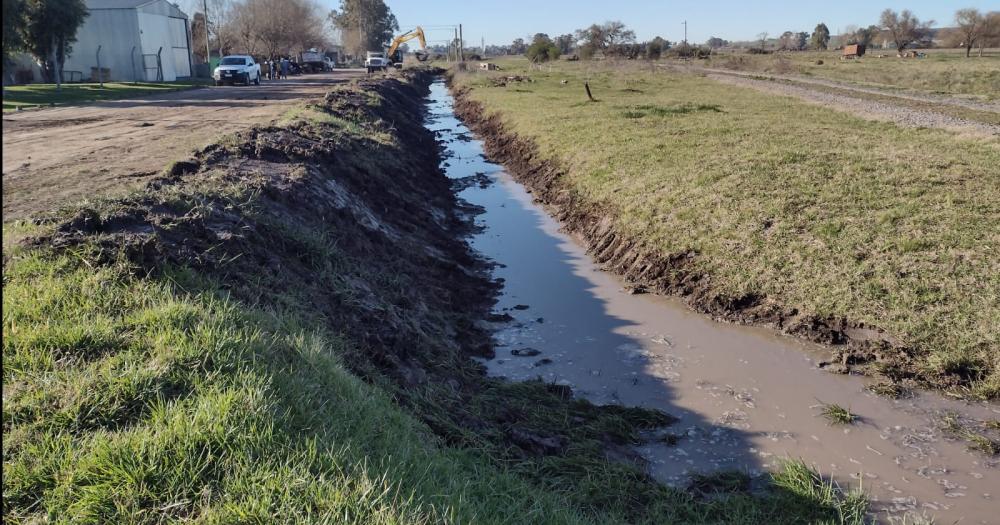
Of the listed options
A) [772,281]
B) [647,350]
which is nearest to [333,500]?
[647,350]

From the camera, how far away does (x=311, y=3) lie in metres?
84.9

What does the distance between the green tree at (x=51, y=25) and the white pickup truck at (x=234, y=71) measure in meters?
8.96

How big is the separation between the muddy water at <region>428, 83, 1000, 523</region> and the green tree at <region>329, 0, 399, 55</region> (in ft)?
368

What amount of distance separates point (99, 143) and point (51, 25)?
20.6m

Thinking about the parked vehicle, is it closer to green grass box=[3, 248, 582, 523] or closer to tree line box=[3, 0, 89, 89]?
tree line box=[3, 0, 89, 89]

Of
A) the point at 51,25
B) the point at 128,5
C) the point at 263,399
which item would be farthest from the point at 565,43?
the point at 263,399

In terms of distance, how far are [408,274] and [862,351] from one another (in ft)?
18.8

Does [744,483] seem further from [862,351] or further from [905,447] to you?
[862,351]

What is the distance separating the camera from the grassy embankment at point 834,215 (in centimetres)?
767

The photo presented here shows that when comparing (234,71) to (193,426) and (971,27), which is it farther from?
(971,27)

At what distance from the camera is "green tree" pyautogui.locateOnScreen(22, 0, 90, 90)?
28844mm

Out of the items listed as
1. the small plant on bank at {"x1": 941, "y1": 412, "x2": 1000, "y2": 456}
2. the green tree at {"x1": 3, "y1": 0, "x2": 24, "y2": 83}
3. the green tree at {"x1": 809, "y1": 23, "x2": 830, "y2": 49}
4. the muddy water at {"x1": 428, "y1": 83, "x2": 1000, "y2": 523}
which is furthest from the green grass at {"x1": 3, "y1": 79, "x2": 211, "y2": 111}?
the green tree at {"x1": 809, "y1": 23, "x2": 830, "y2": 49}

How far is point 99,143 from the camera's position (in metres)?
14.0

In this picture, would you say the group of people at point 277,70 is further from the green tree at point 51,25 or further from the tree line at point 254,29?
the green tree at point 51,25
